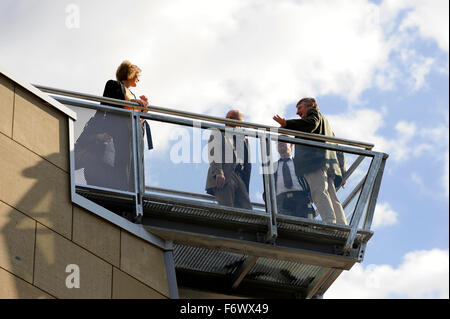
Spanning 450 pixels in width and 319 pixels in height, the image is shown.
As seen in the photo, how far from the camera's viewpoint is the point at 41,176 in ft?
40.8

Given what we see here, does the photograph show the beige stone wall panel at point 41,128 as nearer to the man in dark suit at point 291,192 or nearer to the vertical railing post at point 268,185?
the vertical railing post at point 268,185

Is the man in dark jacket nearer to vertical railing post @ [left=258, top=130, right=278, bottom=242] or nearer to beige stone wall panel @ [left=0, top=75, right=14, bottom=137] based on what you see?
vertical railing post @ [left=258, top=130, right=278, bottom=242]

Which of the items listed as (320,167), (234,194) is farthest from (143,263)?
(320,167)

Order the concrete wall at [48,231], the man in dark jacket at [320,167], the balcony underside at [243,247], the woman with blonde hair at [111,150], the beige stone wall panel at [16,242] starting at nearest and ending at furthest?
1. the beige stone wall panel at [16,242]
2. the concrete wall at [48,231]
3. the woman with blonde hair at [111,150]
4. the balcony underside at [243,247]
5. the man in dark jacket at [320,167]

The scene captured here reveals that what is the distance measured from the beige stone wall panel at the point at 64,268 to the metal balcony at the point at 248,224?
77 cm

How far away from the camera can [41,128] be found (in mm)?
12703

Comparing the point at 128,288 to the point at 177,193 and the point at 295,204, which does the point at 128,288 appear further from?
the point at 295,204

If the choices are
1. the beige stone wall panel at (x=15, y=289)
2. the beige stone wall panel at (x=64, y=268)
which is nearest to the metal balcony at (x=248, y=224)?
the beige stone wall panel at (x=64, y=268)

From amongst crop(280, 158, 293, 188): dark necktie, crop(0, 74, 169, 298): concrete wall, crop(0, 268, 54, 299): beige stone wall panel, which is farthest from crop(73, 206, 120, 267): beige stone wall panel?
crop(280, 158, 293, 188): dark necktie

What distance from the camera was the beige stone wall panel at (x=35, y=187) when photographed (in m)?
12.0

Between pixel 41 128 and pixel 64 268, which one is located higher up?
pixel 41 128

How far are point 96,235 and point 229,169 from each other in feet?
6.72
